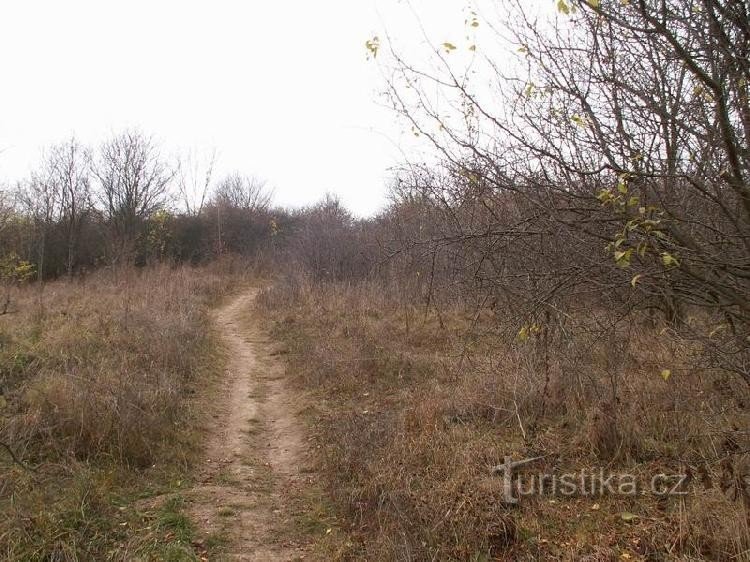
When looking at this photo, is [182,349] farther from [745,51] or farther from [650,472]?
[745,51]

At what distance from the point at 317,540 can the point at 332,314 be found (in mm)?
7339

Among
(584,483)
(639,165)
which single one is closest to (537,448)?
(584,483)

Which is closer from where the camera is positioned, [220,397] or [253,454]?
[253,454]

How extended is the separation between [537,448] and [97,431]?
384cm

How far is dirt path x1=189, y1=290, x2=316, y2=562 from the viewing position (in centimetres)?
372

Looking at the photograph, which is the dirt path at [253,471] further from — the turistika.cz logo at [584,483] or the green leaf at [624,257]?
the green leaf at [624,257]

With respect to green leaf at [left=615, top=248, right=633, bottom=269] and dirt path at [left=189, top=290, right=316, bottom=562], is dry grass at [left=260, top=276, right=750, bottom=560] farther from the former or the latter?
green leaf at [left=615, top=248, right=633, bottom=269]

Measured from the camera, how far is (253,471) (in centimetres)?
492

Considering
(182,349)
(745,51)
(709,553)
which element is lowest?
(709,553)

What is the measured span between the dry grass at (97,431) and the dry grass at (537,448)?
56.5 inches

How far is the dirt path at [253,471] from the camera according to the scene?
3.72 metres

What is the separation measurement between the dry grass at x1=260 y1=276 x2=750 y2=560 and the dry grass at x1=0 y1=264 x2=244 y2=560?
1.44 meters

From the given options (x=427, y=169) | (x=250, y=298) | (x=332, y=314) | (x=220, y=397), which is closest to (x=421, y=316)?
(x=332, y=314)

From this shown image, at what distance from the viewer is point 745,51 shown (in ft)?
8.36
